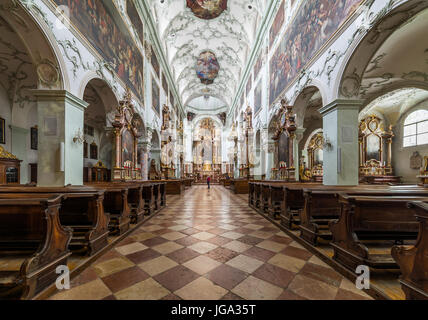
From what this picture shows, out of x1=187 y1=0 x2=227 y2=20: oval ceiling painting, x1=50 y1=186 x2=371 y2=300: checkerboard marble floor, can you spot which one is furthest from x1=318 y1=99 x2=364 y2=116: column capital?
x1=187 y1=0 x2=227 y2=20: oval ceiling painting

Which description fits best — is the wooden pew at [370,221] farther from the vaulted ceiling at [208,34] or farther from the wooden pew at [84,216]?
the vaulted ceiling at [208,34]

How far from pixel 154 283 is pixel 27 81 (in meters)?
9.71

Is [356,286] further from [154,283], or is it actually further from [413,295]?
[154,283]

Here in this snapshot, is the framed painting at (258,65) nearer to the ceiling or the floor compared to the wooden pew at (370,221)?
nearer to the ceiling

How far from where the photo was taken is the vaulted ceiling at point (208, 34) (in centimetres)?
1139

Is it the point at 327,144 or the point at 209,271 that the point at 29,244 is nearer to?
the point at 209,271

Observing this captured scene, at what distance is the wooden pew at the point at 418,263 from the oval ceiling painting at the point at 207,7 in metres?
14.9

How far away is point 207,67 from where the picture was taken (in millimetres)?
18172

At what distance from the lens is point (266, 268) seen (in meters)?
2.13

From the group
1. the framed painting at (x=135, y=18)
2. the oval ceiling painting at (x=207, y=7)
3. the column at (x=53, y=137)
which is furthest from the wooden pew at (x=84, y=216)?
the oval ceiling painting at (x=207, y=7)

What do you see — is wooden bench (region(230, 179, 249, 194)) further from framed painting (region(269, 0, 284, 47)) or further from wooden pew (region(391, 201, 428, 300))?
wooden pew (region(391, 201, 428, 300))

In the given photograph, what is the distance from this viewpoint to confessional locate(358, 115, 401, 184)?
484 inches

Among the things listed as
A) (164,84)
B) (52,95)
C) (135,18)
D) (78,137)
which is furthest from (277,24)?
(78,137)

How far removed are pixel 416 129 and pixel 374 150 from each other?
8.16ft
